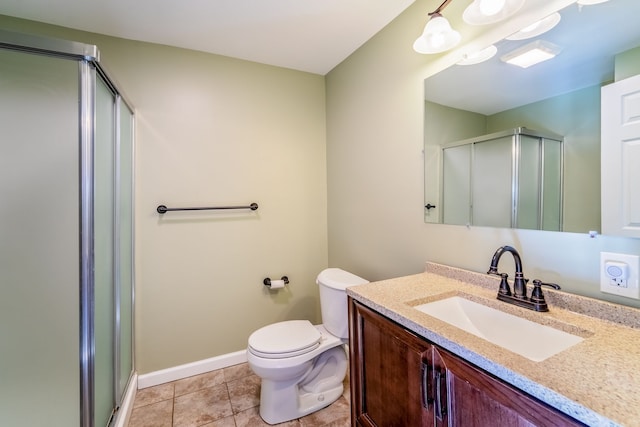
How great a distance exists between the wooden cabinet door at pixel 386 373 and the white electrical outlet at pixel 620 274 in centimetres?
61

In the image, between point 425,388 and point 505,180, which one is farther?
point 505,180

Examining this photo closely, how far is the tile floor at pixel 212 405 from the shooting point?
61.8 inches

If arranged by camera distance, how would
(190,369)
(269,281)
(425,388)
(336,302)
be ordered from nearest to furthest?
(425,388) → (336,302) → (190,369) → (269,281)

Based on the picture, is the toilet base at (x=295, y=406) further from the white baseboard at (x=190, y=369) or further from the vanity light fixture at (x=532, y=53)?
the vanity light fixture at (x=532, y=53)

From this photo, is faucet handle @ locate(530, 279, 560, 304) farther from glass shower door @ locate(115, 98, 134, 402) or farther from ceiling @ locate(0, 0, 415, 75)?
glass shower door @ locate(115, 98, 134, 402)

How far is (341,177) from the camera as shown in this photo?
7.28ft

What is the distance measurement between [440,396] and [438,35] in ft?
4.49

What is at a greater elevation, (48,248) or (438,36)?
(438,36)

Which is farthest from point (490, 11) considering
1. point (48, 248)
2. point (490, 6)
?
point (48, 248)

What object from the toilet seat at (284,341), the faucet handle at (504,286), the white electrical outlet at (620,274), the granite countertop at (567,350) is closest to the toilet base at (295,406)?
the toilet seat at (284,341)

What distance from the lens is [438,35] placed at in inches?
48.5

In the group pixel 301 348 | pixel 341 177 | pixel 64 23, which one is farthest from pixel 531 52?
pixel 64 23

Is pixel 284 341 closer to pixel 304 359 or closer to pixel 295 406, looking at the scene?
pixel 304 359

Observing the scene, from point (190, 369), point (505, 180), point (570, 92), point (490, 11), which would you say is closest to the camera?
point (570, 92)
